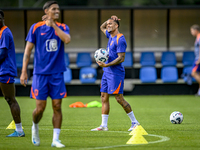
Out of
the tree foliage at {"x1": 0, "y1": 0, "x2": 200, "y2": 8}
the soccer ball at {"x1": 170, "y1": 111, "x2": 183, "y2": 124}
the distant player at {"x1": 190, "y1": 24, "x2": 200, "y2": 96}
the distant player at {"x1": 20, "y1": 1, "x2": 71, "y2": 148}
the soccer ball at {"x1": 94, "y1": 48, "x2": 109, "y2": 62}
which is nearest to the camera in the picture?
the distant player at {"x1": 20, "y1": 1, "x2": 71, "y2": 148}

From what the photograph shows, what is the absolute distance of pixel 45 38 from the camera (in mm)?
5859

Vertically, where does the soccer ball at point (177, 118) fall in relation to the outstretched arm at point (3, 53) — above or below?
below

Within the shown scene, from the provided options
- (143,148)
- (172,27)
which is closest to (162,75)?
(172,27)

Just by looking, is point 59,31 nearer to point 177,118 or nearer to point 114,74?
point 114,74

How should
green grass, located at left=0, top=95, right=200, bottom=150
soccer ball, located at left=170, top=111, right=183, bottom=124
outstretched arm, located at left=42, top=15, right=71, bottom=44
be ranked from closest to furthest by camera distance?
outstretched arm, located at left=42, top=15, right=71, bottom=44 → green grass, located at left=0, top=95, right=200, bottom=150 → soccer ball, located at left=170, top=111, right=183, bottom=124

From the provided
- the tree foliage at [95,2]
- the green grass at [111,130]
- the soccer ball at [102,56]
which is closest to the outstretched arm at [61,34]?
the green grass at [111,130]

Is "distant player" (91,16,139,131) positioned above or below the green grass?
above

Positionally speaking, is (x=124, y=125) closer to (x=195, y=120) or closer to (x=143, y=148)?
(x=195, y=120)

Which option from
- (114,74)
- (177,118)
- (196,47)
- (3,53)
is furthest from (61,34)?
(196,47)

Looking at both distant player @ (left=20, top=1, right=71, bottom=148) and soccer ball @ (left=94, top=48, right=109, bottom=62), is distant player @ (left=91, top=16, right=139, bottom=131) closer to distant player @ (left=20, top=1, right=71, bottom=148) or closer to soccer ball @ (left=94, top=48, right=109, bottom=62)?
soccer ball @ (left=94, top=48, right=109, bottom=62)

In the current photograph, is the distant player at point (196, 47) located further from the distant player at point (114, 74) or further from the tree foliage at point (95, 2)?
the tree foliage at point (95, 2)

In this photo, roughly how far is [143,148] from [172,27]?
14735 millimetres

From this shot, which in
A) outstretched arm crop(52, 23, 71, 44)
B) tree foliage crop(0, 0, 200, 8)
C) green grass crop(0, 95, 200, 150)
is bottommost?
green grass crop(0, 95, 200, 150)

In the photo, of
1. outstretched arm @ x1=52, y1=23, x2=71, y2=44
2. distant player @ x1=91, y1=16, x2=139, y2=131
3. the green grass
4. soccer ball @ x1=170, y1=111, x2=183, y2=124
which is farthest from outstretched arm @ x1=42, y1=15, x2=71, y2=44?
soccer ball @ x1=170, y1=111, x2=183, y2=124
